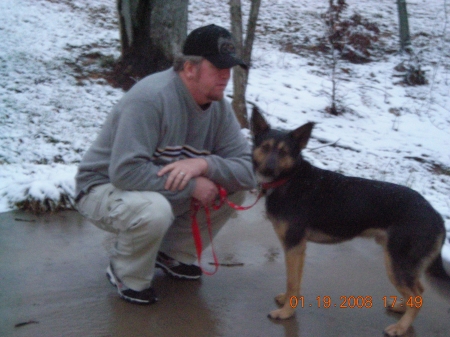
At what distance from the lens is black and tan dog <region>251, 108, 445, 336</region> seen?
3184 mm

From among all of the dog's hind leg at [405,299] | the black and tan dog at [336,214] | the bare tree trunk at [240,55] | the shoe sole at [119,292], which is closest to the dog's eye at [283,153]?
the black and tan dog at [336,214]

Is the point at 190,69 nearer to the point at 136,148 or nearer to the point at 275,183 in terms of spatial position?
the point at 136,148

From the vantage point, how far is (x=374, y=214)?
329 centimetres

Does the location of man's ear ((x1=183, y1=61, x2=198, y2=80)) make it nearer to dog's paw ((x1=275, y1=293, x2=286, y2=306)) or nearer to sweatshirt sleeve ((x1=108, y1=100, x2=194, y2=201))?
sweatshirt sleeve ((x1=108, y1=100, x2=194, y2=201))

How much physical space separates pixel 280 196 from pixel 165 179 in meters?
0.82

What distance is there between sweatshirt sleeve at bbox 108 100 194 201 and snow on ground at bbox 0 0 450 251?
→ 204 cm

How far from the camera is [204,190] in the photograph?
334 cm

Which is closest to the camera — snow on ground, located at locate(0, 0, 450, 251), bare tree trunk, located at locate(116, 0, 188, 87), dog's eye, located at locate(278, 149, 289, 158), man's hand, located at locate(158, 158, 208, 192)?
man's hand, located at locate(158, 158, 208, 192)

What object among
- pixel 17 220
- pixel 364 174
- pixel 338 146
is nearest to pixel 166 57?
pixel 338 146

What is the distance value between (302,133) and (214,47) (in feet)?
2.78

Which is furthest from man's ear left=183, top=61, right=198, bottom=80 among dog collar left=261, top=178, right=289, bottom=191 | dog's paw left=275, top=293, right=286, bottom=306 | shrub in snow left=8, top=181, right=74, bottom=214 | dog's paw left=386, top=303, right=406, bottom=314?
shrub in snow left=8, top=181, right=74, bottom=214

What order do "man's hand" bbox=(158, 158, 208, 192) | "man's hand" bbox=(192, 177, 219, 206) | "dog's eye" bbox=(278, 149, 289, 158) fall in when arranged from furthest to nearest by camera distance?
"dog's eye" bbox=(278, 149, 289, 158)
"man's hand" bbox=(192, 177, 219, 206)
"man's hand" bbox=(158, 158, 208, 192)

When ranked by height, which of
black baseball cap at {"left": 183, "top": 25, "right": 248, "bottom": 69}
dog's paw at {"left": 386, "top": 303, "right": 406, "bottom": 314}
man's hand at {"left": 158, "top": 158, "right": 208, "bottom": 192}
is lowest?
dog's paw at {"left": 386, "top": 303, "right": 406, "bottom": 314}
